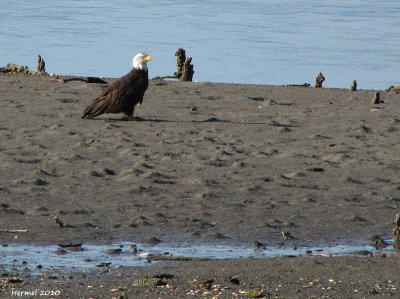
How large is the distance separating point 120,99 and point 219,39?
13909mm

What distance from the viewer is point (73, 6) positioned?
37188 millimetres

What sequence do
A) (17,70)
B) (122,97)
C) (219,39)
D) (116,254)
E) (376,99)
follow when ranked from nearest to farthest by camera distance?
(116,254) → (122,97) → (376,99) → (17,70) → (219,39)

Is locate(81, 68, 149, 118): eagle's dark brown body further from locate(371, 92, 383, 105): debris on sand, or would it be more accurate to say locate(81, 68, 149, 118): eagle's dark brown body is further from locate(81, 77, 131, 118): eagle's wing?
locate(371, 92, 383, 105): debris on sand

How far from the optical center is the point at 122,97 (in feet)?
37.2

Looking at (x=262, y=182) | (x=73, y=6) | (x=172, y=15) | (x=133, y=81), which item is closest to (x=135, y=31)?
(x=172, y=15)

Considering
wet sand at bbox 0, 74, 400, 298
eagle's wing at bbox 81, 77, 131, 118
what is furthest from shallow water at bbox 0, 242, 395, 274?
eagle's wing at bbox 81, 77, 131, 118

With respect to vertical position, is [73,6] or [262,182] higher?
[73,6]

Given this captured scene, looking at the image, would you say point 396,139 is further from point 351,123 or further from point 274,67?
point 274,67

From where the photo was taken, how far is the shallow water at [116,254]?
19.3 ft

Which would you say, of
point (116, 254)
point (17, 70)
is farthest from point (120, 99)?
point (116, 254)

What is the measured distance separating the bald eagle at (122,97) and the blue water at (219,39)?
19.7 ft

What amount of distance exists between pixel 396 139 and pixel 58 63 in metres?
11.0

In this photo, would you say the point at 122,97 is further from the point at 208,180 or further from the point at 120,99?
the point at 208,180

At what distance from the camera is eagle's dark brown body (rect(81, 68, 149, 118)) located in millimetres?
11281
